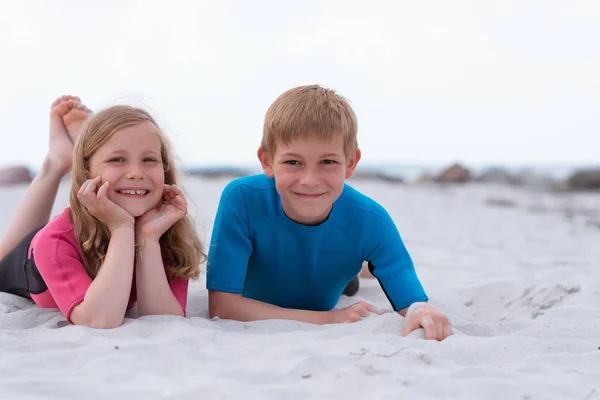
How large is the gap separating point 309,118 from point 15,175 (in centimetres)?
1066

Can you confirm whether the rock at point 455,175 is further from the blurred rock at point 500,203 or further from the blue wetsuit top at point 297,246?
the blue wetsuit top at point 297,246

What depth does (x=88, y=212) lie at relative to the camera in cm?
275

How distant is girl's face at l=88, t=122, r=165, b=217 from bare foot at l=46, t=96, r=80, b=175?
3.33 feet

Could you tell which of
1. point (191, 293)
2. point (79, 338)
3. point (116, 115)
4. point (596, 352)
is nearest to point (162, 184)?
point (116, 115)

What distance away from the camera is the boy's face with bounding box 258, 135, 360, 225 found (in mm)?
2635

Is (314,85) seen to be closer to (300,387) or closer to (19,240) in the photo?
(300,387)

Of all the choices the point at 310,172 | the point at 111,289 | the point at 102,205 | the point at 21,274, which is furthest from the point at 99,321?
the point at 310,172

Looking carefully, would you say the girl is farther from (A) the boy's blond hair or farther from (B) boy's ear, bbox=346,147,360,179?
(B) boy's ear, bbox=346,147,360,179

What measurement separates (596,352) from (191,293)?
7.27ft

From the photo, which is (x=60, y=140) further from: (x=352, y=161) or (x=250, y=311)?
(x=352, y=161)

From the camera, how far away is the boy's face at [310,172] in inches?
104

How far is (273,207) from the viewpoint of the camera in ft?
9.55

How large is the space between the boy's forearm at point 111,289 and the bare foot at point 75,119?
137 centimetres

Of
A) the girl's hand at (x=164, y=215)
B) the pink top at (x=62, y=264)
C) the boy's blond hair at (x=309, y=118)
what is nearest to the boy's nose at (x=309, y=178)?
the boy's blond hair at (x=309, y=118)
